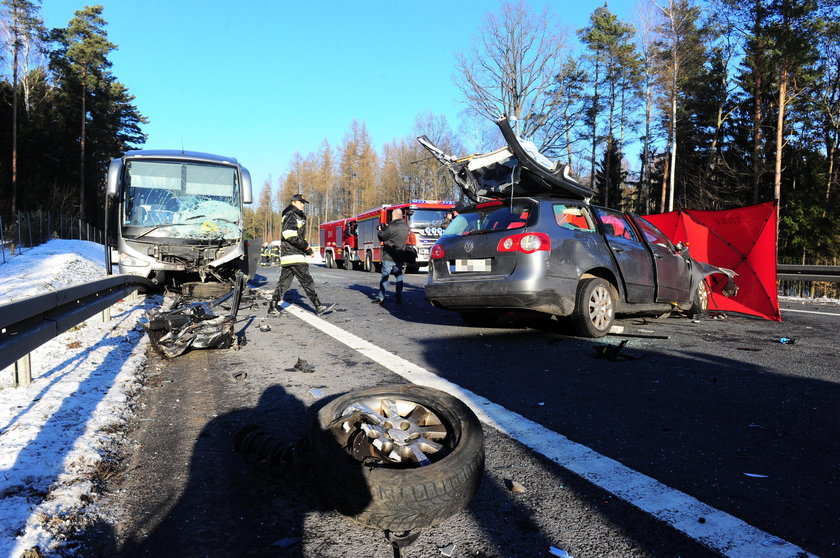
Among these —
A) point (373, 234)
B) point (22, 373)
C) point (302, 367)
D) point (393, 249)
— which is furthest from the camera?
point (373, 234)

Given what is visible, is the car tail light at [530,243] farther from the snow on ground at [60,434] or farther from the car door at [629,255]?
the snow on ground at [60,434]

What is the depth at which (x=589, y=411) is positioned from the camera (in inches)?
133

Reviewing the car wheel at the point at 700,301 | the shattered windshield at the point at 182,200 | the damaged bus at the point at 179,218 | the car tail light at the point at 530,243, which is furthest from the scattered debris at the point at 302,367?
the shattered windshield at the point at 182,200

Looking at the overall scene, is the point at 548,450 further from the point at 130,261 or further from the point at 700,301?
the point at 130,261

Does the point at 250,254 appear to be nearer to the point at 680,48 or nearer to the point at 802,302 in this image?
the point at 802,302

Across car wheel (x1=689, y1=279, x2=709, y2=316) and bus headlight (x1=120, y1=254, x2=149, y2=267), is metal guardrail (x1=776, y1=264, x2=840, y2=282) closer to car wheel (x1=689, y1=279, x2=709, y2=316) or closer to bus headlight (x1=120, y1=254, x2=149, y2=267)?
car wheel (x1=689, y1=279, x2=709, y2=316)

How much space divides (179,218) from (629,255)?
8832 mm

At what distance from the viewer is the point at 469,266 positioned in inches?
233

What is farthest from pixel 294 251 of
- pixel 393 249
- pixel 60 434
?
pixel 60 434

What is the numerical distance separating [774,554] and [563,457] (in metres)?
0.99

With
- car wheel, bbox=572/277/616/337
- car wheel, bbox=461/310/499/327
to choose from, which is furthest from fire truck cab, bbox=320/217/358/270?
car wheel, bbox=572/277/616/337

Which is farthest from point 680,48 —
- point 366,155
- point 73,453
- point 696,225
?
point 366,155

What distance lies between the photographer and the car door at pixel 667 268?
6.72 meters

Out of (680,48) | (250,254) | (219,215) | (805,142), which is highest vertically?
(680,48)
